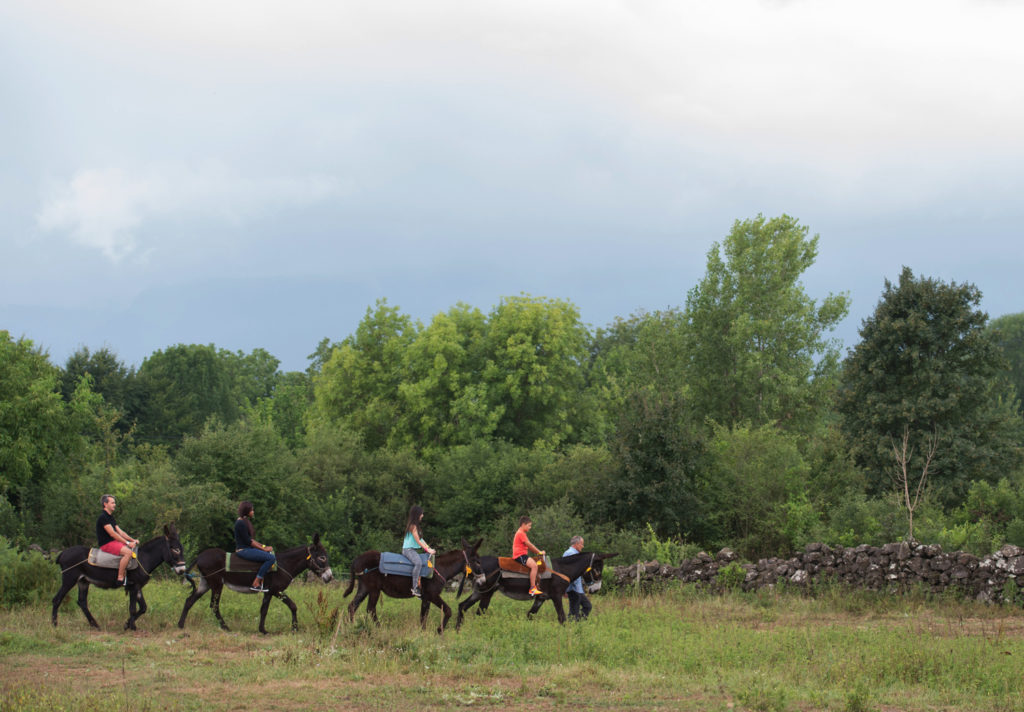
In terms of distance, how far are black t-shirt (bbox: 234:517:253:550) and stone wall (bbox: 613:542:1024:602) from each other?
363 inches

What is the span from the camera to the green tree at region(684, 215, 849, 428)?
44656mm

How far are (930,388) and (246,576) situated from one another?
91.6 ft

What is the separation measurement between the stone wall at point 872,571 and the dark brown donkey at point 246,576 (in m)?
8.18

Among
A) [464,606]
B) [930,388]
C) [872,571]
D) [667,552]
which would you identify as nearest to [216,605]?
[464,606]

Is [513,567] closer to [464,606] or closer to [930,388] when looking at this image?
[464,606]

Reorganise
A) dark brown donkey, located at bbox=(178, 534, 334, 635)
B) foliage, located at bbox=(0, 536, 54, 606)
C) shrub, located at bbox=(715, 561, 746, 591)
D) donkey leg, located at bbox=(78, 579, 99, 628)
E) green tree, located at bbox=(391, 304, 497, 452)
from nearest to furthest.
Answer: donkey leg, located at bbox=(78, 579, 99, 628), dark brown donkey, located at bbox=(178, 534, 334, 635), foliage, located at bbox=(0, 536, 54, 606), shrub, located at bbox=(715, 561, 746, 591), green tree, located at bbox=(391, 304, 497, 452)

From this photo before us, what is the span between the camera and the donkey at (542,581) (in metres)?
15.0

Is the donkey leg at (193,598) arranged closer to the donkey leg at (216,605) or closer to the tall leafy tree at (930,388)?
the donkey leg at (216,605)

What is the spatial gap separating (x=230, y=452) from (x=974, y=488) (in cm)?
2539

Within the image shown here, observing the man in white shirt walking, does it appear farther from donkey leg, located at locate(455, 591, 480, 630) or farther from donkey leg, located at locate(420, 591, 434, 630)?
donkey leg, located at locate(420, 591, 434, 630)

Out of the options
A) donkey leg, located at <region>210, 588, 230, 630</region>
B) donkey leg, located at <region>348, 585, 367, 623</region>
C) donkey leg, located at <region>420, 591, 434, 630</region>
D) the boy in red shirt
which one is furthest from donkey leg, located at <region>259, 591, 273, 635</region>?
the boy in red shirt

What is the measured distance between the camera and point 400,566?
549 inches

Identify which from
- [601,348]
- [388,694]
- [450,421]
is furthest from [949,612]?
[601,348]

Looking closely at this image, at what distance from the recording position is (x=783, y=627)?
15.1 m
